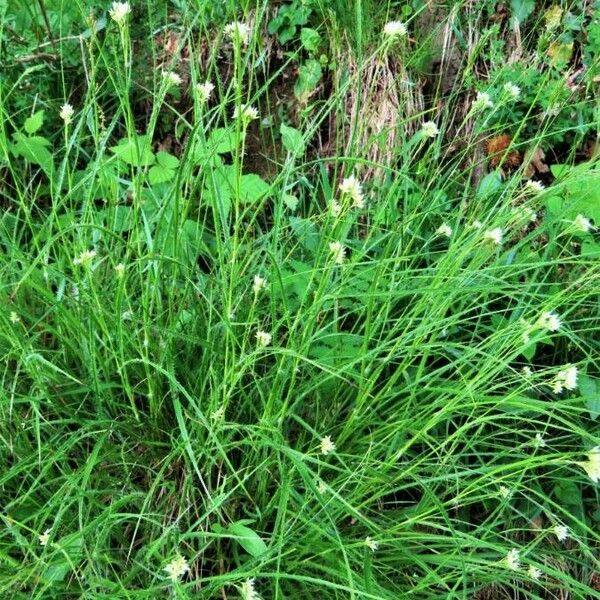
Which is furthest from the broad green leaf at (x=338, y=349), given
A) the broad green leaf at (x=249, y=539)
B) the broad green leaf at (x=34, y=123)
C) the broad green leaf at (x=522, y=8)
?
the broad green leaf at (x=522, y=8)

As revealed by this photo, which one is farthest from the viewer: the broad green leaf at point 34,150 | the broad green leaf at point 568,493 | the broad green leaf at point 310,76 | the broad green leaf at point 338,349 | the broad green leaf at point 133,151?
the broad green leaf at point 310,76

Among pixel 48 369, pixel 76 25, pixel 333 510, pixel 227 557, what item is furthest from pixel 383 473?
pixel 76 25

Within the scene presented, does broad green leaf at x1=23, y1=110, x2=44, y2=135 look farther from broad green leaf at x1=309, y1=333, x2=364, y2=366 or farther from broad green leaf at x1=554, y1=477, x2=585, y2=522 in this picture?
broad green leaf at x1=554, y1=477, x2=585, y2=522

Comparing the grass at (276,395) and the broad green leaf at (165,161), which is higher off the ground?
the broad green leaf at (165,161)

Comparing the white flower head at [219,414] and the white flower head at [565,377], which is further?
the white flower head at [219,414]

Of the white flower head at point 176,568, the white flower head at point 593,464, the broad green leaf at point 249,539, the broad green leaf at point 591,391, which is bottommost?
the broad green leaf at point 591,391

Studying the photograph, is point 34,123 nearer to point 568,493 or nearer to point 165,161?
point 165,161

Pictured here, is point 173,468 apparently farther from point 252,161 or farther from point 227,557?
point 252,161

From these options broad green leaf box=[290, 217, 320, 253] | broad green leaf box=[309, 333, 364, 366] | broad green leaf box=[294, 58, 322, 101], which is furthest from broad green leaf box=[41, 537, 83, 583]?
broad green leaf box=[294, 58, 322, 101]

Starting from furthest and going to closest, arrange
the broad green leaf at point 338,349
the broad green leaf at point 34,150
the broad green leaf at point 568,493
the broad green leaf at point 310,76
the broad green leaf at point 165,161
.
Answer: the broad green leaf at point 310,76
the broad green leaf at point 165,161
the broad green leaf at point 34,150
the broad green leaf at point 568,493
the broad green leaf at point 338,349

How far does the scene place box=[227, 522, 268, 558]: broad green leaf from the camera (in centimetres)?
136

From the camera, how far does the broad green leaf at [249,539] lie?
1.36m

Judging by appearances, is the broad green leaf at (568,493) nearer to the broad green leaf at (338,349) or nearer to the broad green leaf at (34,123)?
the broad green leaf at (338,349)

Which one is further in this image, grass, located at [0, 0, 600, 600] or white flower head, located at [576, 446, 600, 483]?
grass, located at [0, 0, 600, 600]
